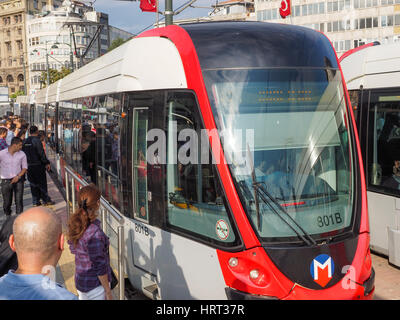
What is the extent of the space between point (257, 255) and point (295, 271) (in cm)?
38

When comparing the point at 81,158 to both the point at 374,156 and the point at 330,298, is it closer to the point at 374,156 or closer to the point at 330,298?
the point at 374,156

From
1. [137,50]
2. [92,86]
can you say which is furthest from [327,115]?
[92,86]

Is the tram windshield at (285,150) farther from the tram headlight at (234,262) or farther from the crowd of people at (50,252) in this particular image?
the crowd of people at (50,252)

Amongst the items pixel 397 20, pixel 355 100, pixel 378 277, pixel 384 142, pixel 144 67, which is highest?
pixel 397 20

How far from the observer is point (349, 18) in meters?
55.9

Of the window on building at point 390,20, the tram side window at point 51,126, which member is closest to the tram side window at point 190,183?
the tram side window at point 51,126

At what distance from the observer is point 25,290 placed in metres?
2.16

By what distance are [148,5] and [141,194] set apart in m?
9.04

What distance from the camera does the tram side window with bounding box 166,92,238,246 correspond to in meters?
4.58

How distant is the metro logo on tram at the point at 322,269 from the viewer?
4371mm

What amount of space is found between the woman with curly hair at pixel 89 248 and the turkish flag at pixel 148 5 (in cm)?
1011

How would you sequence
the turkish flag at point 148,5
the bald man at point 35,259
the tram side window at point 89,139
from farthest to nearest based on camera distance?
the turkish flag at point 148,5 < the tram side window at point 89,139 < the bald man at point 35,259

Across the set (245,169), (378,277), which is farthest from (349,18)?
(245,169)

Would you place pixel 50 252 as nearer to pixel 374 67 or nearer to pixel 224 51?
pixel 224 51
